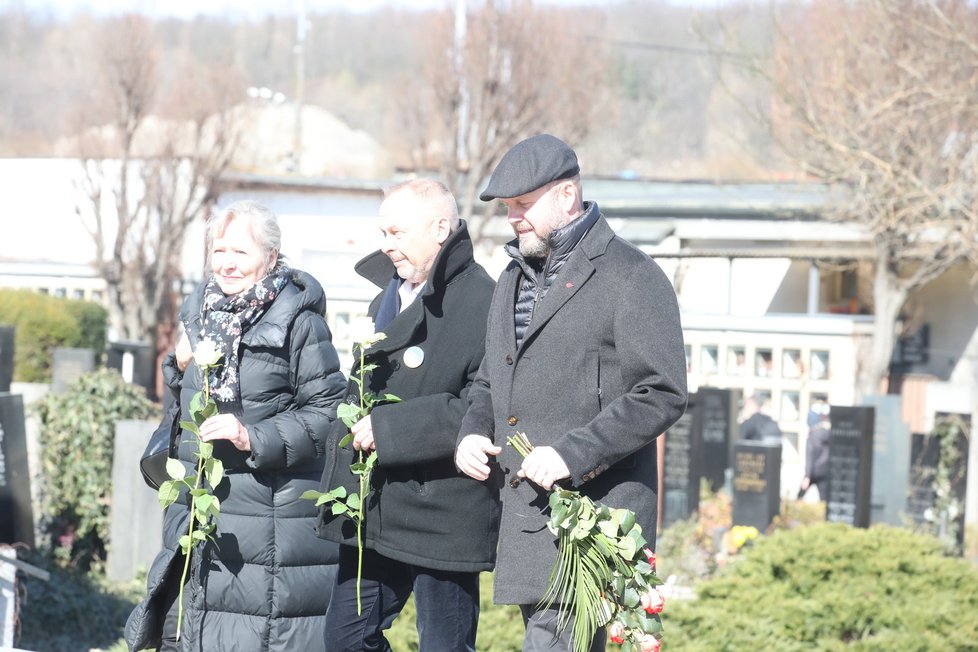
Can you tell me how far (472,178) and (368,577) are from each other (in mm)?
16269

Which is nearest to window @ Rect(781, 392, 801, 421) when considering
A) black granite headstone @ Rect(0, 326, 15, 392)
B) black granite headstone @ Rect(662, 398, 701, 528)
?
black granite headstone @ Rect(662, 398, 701, 528)

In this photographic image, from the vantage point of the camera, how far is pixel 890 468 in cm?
1224

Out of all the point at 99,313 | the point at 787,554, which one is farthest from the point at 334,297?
the point at 99,313

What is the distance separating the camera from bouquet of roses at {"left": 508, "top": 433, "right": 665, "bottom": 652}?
3.30 m

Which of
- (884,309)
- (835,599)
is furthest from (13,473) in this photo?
(884,309)

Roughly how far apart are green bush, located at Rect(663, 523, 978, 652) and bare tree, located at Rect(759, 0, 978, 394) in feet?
13.9

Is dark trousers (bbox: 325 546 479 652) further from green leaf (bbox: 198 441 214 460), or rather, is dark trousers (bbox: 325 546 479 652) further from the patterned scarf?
the patterned scarf

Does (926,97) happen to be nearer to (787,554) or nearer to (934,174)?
(934,174)

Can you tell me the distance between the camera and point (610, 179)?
2508 centimetres

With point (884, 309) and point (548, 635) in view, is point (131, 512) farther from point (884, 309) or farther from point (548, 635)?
point (884, 309)

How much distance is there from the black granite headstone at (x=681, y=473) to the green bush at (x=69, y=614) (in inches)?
224

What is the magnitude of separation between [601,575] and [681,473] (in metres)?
8.87

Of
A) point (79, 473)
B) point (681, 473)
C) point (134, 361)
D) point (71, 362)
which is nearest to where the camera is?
point (79, 473)

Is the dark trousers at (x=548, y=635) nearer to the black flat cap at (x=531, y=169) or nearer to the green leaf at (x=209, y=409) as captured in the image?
the black flat cap at (x=531, y=169)
